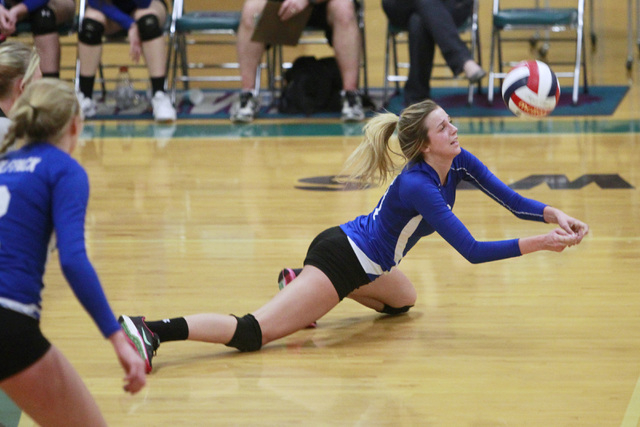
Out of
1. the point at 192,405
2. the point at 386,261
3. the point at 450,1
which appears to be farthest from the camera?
the point at 450,1

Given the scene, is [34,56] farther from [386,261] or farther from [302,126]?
[302,126]

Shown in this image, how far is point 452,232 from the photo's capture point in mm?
2760

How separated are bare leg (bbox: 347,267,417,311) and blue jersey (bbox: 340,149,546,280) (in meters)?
0.11

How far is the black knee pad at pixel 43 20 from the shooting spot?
7035 mm

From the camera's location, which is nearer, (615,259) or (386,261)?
(386,261)

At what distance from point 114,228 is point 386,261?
1.92 metres

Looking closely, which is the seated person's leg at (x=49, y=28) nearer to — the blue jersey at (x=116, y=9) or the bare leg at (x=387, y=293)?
the blue jersey at (x=116, y=9)

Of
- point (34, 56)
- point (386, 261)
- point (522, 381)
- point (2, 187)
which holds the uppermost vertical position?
point (34, 56)

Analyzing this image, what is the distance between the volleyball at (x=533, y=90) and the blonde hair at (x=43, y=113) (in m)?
2.02

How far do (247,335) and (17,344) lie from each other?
1189mm

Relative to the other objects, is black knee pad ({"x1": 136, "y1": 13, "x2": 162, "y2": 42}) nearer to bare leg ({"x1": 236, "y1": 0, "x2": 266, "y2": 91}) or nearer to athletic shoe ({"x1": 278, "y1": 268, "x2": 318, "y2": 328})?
bare leg ({"x1": 236, "y1": 0, "x2": 266, "y2": 91})

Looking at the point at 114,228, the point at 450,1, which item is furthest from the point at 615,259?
the point at 450,1

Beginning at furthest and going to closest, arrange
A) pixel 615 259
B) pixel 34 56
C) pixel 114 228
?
pixel 114 228 → pixel 615 259 → pixel 34 56

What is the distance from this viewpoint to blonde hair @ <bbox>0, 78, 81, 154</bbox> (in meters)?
1.79
